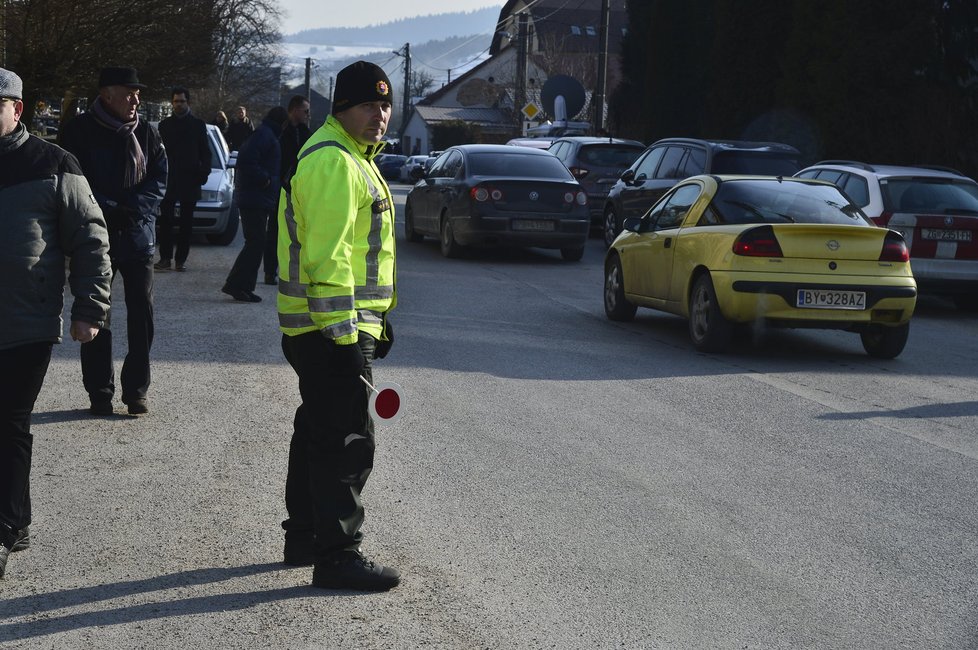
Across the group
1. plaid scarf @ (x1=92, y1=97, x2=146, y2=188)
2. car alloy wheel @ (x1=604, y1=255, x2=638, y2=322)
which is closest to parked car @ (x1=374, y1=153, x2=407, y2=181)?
car alloy wheel @ (x1=604, y1=255, x2=638, y2=322)

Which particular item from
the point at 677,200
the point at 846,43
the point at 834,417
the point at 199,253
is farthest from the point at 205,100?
the point at 834,417

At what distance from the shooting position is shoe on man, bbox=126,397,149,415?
7.68 m

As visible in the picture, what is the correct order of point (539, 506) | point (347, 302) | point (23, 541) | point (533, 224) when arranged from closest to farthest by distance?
point (347, 302) → point (23, 541) → point (539, 506) → point (533, 224)

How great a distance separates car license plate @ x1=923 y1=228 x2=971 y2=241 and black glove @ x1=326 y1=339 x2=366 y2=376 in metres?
11.3

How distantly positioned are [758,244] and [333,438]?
635 centimetres

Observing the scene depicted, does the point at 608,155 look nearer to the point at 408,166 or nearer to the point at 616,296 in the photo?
the point at 616,296

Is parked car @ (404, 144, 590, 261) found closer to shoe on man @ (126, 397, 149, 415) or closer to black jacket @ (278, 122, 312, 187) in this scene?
black jacket @ (278, 122, 312, 187)

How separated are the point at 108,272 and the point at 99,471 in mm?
1604

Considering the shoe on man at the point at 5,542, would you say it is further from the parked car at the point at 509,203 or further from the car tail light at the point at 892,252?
the parked car at the point at 509,203

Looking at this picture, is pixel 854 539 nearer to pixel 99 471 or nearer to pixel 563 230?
pixel 99 471

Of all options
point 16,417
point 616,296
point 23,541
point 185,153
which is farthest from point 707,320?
point 16,417

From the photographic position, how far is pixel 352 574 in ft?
15.6

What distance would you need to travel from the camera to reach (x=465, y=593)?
190 inches

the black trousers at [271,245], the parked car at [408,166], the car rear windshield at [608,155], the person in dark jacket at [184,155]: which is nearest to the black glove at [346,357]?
the black trousers at [271,245]
